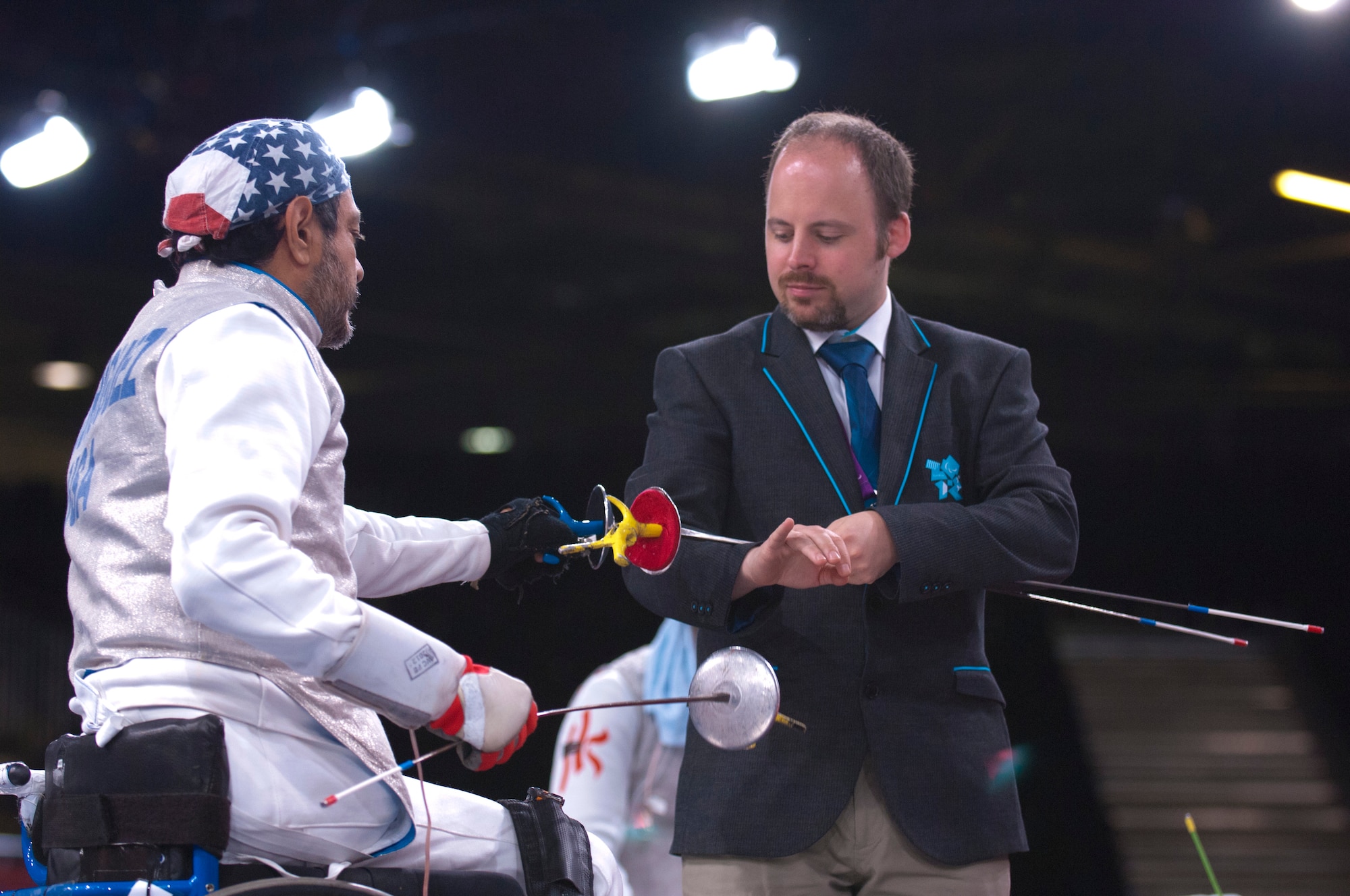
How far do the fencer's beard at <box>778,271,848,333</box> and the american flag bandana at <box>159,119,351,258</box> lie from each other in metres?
0.75

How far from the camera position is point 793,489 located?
199 cm

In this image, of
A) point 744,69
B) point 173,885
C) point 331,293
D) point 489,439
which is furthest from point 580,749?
point 489,439

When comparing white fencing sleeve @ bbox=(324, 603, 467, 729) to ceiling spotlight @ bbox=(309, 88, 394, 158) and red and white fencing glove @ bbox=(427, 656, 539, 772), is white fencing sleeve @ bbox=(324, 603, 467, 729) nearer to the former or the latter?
Result: red and white fencing glove @ bbox=(427, 656, 539, 772)

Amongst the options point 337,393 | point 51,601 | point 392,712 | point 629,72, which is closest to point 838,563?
point 392,712

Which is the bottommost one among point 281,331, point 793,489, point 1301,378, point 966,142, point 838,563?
point 838,563

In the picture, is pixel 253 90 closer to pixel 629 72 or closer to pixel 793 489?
pixel 629 72

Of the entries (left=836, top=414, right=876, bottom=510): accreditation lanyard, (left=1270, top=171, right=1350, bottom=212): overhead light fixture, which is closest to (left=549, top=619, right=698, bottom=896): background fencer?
(left=836, top=414, right=876, bottom=510): accreditation lanyard

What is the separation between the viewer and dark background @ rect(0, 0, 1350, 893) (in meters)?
5.23

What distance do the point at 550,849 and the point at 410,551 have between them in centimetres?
52

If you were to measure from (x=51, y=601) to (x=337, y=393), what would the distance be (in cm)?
657

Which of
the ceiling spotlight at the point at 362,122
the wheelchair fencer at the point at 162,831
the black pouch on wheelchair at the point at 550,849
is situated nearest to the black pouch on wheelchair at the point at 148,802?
the wheelchair fencer at the point at 162,831

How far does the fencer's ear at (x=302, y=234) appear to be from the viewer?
6.04 ft

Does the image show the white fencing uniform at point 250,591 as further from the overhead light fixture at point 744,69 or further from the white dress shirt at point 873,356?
the overhead light fixture at point 744,69

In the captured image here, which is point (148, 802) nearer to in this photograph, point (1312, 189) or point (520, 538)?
point (520, 538)
